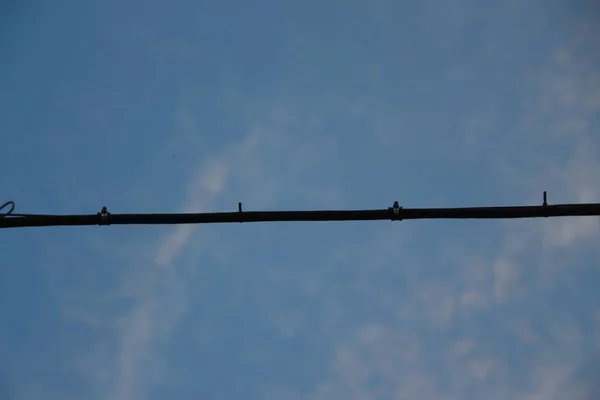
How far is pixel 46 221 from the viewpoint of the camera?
494 inches

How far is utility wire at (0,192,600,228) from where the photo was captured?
12172 millimetres

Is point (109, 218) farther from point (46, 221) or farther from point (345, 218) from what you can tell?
point (345, 218)

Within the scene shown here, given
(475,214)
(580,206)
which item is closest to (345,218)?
(475,214)

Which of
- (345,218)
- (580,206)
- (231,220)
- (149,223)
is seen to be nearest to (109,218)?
(149,223)

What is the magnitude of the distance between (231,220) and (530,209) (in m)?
6.18

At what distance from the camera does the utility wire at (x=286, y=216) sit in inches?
479

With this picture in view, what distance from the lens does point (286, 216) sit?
41.9 feet

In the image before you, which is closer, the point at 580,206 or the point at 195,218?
the point at 580,206

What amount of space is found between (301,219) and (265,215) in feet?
2.54

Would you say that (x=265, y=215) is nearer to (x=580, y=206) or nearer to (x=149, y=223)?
(x=149, y=223)

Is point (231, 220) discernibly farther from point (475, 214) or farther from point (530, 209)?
point (530, 209)

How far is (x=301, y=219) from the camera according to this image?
12852 mm

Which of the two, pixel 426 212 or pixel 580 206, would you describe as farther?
pixel 426 212

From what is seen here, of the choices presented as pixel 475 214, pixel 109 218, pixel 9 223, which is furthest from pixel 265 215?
pixel 9 223
